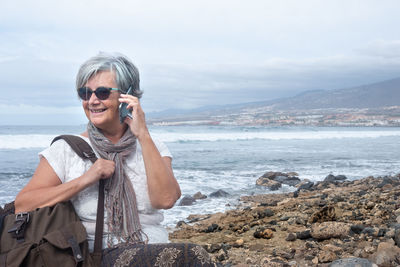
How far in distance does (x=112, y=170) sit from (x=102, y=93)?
1.59 ft

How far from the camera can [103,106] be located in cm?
257

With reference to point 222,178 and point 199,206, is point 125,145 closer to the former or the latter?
point 199,206

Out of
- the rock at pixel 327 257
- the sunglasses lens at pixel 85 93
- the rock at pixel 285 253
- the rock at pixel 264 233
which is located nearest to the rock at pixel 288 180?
the rock at pixel 264 233

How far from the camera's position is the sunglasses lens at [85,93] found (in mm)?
2551

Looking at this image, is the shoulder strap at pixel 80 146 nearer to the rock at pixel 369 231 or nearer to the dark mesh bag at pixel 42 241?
the dark mesh bag at pixel 42 241

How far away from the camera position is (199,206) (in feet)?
33.1

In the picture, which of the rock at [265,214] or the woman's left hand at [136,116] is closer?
the woman's left hand at [136,116]

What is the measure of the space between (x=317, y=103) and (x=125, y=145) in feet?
453

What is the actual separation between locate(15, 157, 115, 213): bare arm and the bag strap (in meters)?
0.10

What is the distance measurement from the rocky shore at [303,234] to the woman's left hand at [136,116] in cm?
250

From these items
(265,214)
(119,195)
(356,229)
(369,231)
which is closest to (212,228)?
(265,214)

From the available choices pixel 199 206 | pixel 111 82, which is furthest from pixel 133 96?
pixel 199 206

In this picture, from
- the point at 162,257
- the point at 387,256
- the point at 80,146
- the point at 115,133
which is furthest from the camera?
the point at 387,256

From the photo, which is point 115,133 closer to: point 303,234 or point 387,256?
point 387,256
